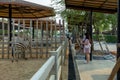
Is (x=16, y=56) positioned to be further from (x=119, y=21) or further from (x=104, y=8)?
(x=119, y=21)

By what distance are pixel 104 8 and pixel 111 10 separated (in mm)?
522

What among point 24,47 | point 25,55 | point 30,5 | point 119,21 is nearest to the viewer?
point 119,21

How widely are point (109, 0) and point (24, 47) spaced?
5988 mm

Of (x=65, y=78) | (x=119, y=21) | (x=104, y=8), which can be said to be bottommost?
(x=65, y=78)

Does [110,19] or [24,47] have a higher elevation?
[110,19]

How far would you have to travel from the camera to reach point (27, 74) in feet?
34.9

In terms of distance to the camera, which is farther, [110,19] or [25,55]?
[110,19]

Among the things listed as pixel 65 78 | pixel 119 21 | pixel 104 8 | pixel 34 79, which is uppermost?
pixel 104 8

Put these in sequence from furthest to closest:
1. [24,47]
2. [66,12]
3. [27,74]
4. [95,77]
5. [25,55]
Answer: [66,12], [25,55], [24,47], [27,74], [95,77]

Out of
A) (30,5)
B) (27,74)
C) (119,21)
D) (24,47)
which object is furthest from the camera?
(24,47)

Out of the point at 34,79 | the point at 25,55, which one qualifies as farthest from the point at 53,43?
the point at 34,79

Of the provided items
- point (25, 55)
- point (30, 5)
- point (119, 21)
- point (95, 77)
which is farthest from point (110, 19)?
point (119, 21)

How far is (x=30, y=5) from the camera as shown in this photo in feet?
46.3

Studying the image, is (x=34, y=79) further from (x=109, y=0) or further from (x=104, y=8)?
(x=104, y=8)
